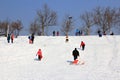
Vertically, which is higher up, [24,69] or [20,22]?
[20,22]

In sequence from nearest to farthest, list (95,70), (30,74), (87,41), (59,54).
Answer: (30,74), (95,70), (59,54), (87,41)

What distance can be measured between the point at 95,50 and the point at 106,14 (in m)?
41.3

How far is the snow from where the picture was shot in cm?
2223

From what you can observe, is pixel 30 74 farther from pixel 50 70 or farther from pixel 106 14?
pixel 106 14

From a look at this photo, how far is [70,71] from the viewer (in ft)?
81.2

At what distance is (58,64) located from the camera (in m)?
29.2

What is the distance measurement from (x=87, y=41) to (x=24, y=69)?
2320 cm

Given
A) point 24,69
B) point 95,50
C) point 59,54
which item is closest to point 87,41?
point 95,50

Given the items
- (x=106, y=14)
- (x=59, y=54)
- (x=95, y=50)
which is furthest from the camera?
(x=106, y=14)

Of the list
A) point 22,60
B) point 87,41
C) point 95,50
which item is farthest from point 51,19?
point 22,60

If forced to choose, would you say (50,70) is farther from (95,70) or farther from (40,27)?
(40,27)

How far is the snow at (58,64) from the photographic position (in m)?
22.2

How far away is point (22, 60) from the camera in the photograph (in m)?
31.8

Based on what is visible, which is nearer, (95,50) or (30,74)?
(30,74)
